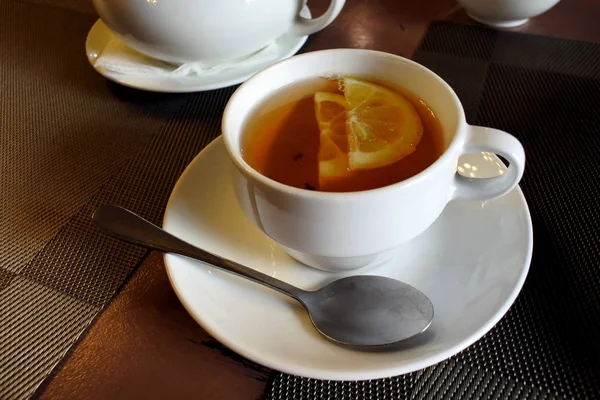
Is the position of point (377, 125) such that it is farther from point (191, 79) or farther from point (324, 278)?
point (191, 79)

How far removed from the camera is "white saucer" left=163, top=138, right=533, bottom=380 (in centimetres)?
45

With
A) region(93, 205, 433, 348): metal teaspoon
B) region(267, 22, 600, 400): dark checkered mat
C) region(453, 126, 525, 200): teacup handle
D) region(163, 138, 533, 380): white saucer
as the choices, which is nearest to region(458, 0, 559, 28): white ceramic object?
region(267, 22, 600, 400): dark checkered mat

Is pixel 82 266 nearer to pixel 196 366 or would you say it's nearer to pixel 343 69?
pixel 196 366

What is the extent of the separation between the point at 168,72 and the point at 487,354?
663mm

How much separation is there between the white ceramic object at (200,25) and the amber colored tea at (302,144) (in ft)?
0.77

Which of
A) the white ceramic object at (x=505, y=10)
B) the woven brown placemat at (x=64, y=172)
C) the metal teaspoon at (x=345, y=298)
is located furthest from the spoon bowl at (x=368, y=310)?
the white ceramic object at (x=505, y=10)

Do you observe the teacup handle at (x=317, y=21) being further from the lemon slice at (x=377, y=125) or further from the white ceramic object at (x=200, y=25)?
the lemon slice at (x=377, y=125)

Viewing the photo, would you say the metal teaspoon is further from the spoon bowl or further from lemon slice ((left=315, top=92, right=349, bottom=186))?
lemon slice ((left=315, top=92, right=349, bottom=186))

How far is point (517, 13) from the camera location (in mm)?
941

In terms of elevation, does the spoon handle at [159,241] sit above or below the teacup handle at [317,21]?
below

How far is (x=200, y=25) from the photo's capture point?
2.61 feet

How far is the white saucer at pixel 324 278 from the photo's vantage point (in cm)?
45

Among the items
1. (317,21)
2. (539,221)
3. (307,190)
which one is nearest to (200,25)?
(317,21)

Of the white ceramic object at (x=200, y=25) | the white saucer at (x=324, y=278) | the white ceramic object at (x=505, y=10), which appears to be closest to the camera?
the white saucer at (x=324, y=278)
